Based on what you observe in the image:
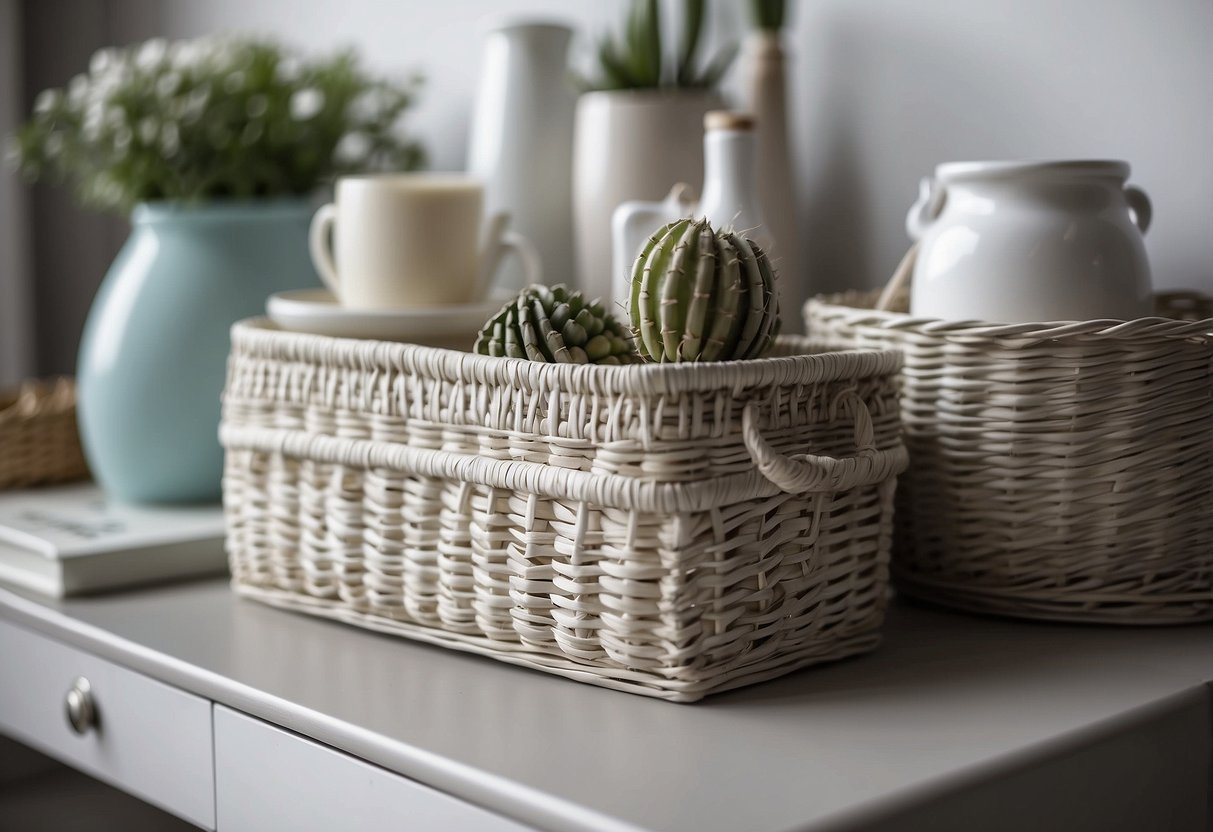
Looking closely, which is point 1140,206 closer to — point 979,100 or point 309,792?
point 979,100

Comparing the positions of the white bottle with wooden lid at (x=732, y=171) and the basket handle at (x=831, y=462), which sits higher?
the white bottle with wooden lid at (x=732, y=171)

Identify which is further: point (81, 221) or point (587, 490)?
point (81, 221)

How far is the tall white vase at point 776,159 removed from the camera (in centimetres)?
101

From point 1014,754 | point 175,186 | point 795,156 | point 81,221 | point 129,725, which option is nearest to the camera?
point 1014,754

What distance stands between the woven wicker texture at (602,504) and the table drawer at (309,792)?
12 centimetres

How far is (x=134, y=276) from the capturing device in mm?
1175

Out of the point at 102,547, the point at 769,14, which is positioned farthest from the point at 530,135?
the point at 102,547

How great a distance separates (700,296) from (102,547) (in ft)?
1.78

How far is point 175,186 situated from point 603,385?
28.0 inches

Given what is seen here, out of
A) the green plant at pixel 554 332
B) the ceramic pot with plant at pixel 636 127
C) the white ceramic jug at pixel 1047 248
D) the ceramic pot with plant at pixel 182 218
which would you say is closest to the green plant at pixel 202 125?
the ceramic pot with plant at pixel 182 218

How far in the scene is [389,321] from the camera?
90 centimetres

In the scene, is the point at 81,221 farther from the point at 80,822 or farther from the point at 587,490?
the point at 587,490

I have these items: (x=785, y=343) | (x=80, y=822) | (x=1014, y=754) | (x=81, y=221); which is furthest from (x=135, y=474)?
(x=81, y=221)

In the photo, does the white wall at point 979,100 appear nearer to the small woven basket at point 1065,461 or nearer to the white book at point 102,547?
the small woven basket at point 1065,461
